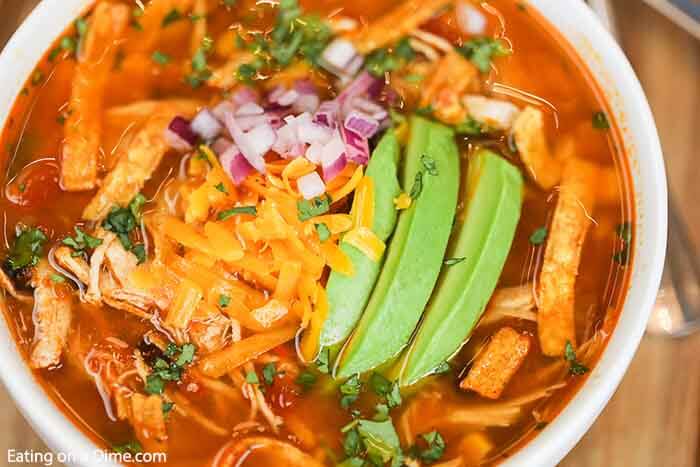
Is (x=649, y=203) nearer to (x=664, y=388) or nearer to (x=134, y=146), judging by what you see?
(x=664, y=388)

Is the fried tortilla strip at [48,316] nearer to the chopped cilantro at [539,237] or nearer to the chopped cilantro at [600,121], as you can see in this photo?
the chopped cilantro at [539,237]

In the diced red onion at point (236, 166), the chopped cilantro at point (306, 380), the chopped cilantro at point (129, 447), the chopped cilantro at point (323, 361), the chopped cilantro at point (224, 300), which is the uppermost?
the diced red onion at point (236, 166)

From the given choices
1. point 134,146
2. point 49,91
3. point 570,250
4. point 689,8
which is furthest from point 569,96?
point 49,91

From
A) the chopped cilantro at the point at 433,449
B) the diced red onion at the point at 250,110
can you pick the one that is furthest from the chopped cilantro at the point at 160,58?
the chopped cilantro at the point at 433,449

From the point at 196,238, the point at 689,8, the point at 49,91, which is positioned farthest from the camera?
the point at 689,8

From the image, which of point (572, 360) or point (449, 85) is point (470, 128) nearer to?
point (449, 85)

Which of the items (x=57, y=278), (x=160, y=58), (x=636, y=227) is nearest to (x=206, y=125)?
(x=160, y=58)
